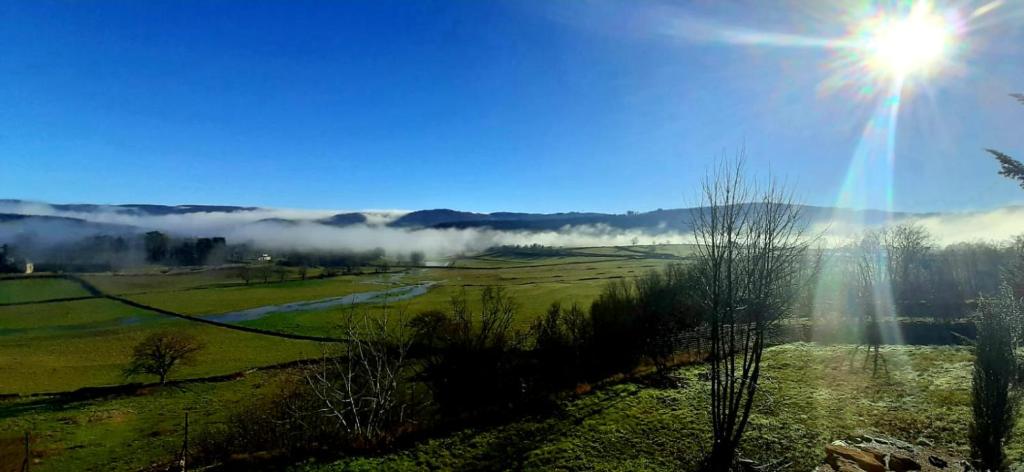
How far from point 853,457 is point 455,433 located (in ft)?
38.9

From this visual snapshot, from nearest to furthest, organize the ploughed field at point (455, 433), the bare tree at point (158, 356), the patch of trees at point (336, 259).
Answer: the ploughed field at point (455, 433)
the bare tree at point (158, 356)
the patch of trees at point (336, 259)

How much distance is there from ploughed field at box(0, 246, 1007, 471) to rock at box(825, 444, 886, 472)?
0.59 meters

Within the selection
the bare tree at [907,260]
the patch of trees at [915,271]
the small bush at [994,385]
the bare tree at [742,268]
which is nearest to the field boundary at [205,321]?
the bare tree at [742,268]

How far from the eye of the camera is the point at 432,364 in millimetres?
32875

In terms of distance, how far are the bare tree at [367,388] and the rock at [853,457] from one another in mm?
13204

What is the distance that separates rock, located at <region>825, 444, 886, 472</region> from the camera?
32.9 ft

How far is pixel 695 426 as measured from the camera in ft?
49.3

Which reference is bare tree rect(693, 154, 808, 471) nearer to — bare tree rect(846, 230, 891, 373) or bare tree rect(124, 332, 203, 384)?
bare tree rect(846, 230, 891, 373)

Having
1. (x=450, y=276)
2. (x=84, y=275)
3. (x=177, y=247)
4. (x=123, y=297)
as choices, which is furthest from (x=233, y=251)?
(x=450, y=276)

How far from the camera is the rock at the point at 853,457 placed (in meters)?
10.0

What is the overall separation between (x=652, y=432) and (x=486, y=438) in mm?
5779

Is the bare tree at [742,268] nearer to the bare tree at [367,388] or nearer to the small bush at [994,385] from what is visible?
the small bush at [994,385]

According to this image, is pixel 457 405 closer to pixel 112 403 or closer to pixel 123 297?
pixel 112 403

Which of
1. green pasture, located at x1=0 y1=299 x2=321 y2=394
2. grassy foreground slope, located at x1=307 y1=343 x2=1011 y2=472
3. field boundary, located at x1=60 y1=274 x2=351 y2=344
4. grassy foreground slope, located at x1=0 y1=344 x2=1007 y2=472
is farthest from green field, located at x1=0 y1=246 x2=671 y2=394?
grassy foreground slope, located at x1=307 y1=343 x2=1011 y2=472
